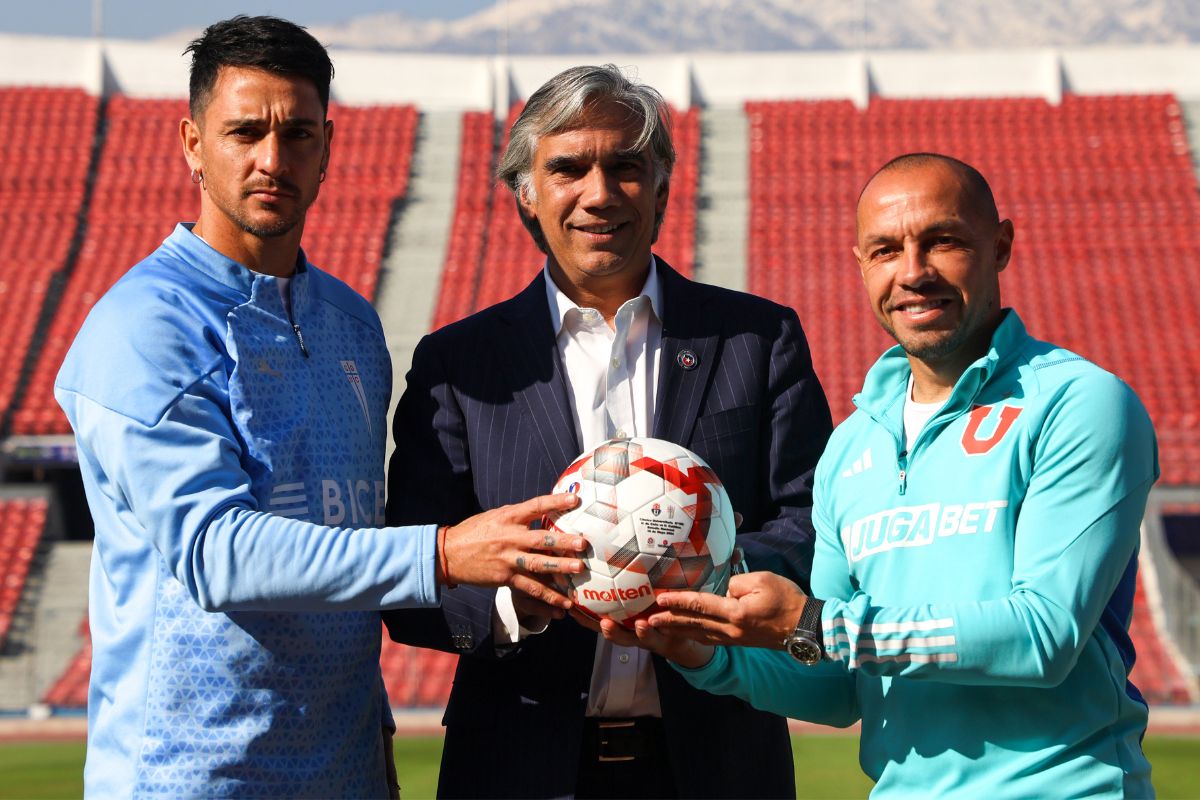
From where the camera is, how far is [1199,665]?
1167 centimetres

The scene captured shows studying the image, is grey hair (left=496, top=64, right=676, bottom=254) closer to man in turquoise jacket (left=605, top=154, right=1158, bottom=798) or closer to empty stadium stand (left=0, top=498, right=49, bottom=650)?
man in turquoise jacket (left=605, top=154, right=1158, bottom=798)

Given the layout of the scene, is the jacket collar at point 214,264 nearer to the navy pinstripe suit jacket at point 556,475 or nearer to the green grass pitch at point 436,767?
the navy pinstripe suit jacket at point 556,475

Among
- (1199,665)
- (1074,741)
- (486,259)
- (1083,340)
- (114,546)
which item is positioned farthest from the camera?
(486,259)

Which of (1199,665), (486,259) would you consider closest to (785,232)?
(486,259)

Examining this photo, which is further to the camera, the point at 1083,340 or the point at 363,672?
the point at 1083,340

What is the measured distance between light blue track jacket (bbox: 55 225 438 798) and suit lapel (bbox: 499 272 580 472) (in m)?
0.42

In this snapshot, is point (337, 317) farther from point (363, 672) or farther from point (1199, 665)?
point (1199, 665)

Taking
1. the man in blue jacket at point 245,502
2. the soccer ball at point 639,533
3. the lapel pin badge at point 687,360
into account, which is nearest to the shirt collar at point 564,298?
the lapel pin badge at point 687,360

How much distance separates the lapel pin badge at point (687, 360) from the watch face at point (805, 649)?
2.96 feet

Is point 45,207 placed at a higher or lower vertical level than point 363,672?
higher

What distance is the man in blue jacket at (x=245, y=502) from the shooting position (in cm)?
289

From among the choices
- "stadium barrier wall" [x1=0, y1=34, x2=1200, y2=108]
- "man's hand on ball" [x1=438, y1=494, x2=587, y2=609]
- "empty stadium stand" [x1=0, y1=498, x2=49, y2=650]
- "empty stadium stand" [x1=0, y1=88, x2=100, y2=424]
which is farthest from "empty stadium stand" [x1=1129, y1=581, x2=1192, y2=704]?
"stadium barrier wall" [x1=0, y1=34, x2=1200, y2=108]

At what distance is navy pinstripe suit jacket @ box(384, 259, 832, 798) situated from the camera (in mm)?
3287

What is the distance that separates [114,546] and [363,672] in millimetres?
680
